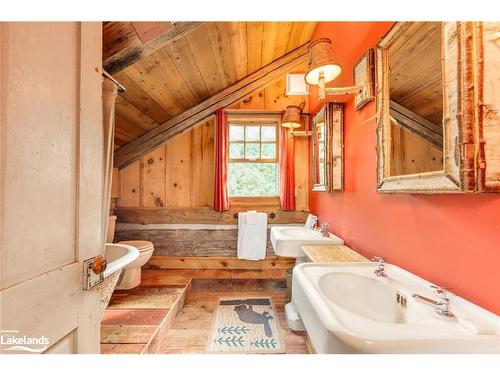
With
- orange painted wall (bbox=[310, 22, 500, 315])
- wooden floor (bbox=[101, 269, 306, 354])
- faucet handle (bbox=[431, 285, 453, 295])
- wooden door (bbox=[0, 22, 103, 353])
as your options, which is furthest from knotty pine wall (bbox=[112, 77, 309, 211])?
faucet handle (bbox=[431, 285, 453, 295])

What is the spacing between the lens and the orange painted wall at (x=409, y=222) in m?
0.70

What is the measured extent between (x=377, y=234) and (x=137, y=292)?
2206 mm

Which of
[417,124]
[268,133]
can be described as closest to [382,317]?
[417,124]

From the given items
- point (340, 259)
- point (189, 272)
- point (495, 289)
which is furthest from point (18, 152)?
point (189, 272)

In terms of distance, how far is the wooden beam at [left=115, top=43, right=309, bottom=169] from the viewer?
292cm

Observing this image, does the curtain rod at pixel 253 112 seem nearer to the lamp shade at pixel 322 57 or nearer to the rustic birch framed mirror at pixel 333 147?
the rustic birch framed mirror at pixel 333 147

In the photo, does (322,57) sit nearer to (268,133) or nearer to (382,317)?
(382,317)

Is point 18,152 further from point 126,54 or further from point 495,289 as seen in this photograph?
point 495,289

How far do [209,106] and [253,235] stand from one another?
A: 1.71 metres

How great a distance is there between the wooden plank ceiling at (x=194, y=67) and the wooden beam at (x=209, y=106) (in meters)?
0.06

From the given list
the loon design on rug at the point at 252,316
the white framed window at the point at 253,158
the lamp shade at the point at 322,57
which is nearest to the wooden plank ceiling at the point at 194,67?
the white framed window at the point at 253,158

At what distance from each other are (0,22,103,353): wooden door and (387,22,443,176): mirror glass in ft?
3.79

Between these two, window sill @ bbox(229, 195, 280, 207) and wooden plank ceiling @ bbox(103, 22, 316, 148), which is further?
window sill @ bbox(229, 195, 280, 207)

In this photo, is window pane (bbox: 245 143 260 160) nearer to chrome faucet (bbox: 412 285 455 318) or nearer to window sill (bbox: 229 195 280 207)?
window sill (bbox: 229 195 280 207)
